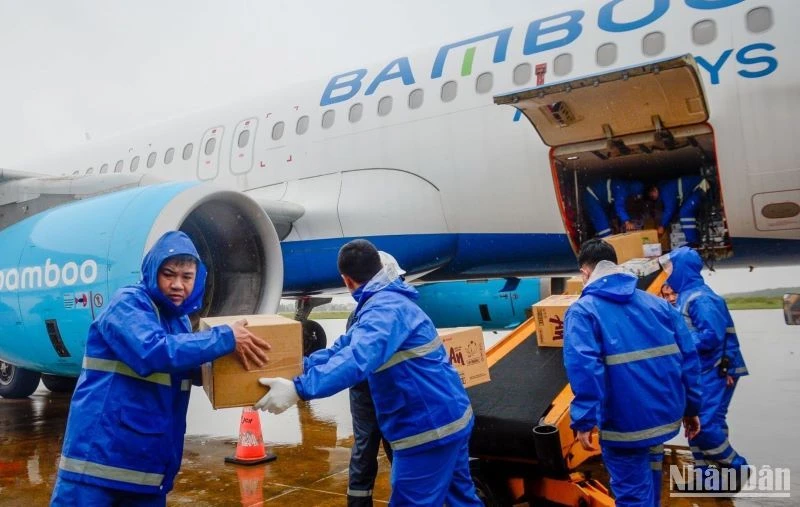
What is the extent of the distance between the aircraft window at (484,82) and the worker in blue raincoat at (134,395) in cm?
454

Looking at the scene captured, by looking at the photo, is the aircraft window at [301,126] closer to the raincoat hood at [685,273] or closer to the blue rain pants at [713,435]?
the raincoat hood at [685,273]

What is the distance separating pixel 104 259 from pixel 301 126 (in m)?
3.58

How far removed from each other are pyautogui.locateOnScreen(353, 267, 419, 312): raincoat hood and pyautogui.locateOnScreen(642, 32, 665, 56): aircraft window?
12.4 ft

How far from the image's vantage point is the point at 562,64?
6.02 meters

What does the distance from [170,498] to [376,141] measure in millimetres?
4077

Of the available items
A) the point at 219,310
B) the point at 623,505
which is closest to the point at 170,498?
the point at 219,310

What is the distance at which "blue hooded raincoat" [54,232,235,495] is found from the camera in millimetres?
2227

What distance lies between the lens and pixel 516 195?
6262 millimetres

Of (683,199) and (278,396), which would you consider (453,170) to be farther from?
(278,396)

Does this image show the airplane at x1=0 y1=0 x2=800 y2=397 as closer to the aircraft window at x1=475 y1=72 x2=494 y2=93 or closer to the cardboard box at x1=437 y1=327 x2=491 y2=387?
the aircraft window at x1=475 y1=72 x2=494 y2=93

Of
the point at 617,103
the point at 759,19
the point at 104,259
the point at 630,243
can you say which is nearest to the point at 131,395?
the point at 104,259

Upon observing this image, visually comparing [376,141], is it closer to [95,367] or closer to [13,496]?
[13,496]

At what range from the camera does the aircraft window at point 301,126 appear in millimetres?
7629

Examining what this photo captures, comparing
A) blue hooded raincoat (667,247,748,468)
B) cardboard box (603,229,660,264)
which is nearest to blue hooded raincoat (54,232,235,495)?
blue hooded raincoat (667,247,748,468)
